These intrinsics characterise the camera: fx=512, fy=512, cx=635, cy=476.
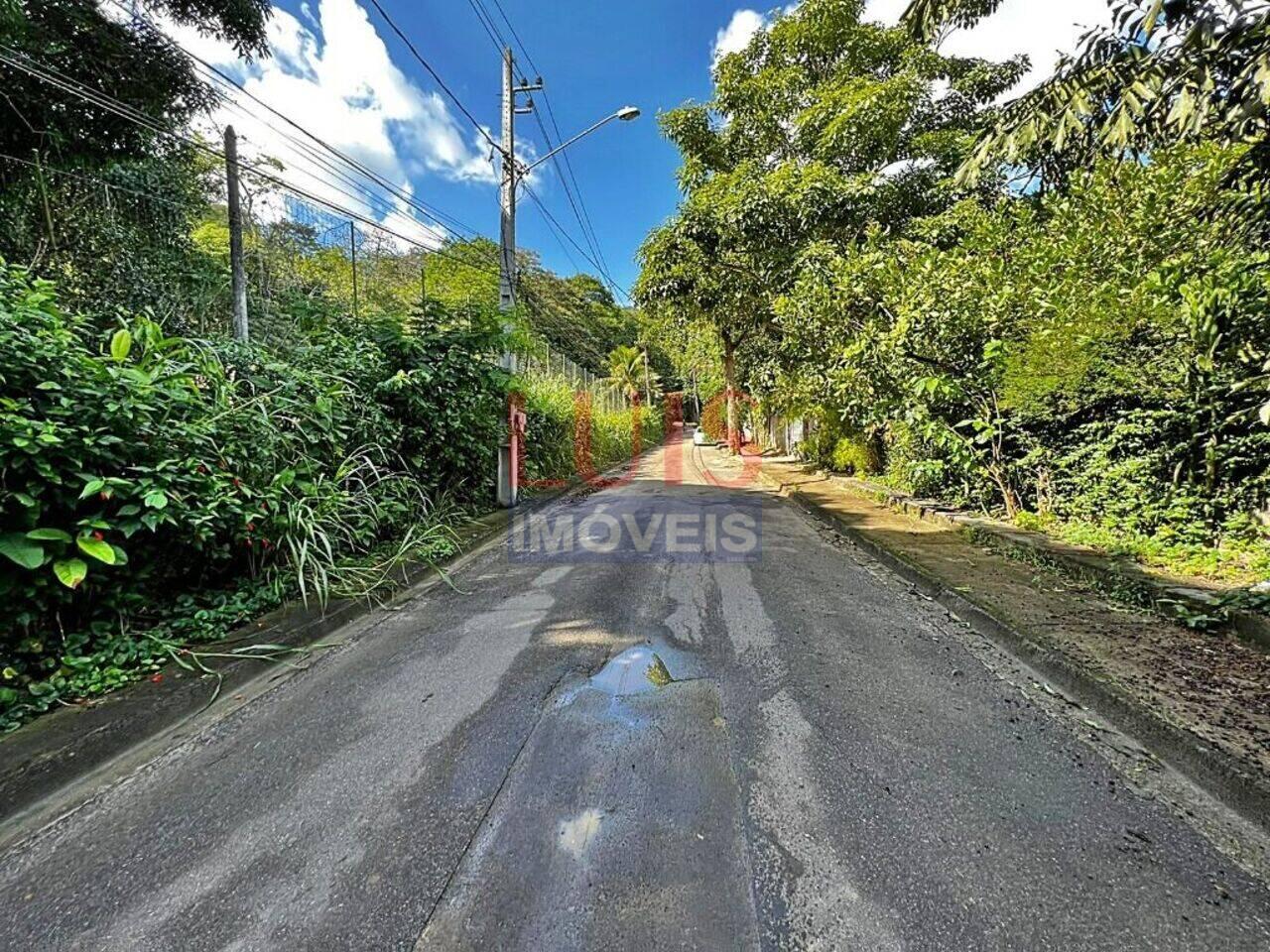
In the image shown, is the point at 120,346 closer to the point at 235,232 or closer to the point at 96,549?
the point at 96,549

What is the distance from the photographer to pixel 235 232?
249 inches

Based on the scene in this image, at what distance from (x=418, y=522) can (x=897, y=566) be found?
14.2 ft

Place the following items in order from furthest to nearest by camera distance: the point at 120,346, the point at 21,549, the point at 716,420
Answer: the point at 716,420
the point at 120,346
the point at 21,549

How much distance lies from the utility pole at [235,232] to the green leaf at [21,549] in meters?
5.21

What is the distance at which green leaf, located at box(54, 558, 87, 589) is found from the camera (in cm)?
191

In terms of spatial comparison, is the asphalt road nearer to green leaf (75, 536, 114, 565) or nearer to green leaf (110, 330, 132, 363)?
green leaf (75, 536, 114, 565)

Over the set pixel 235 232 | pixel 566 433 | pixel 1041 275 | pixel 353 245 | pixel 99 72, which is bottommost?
pixel 566 433

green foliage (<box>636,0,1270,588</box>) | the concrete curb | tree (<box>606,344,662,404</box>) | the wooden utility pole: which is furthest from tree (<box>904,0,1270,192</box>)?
tree (<box>606,344,662,404</box>)

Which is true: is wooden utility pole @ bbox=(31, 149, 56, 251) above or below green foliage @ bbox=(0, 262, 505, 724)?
above

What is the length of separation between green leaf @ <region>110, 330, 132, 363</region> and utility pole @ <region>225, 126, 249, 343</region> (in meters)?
4.28

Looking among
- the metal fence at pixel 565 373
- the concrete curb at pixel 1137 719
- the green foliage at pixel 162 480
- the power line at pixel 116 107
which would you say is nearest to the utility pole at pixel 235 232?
the power line at pixel 116 107

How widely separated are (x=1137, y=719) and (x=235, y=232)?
9100 mm

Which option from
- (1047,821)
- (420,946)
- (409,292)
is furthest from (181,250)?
(1047,821)

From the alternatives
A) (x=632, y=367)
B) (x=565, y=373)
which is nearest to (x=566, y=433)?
(x=565, y=373)
